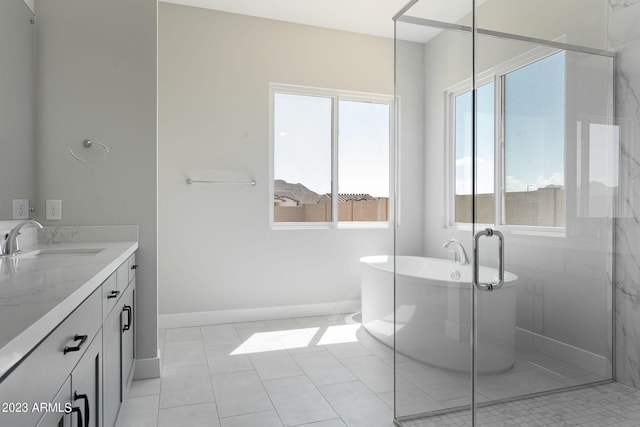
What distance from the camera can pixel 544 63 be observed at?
156 centimetres

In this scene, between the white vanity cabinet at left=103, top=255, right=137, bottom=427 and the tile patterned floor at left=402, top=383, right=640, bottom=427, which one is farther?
the white vanity cabinet at left=103, top=255, right=137, bottom=427

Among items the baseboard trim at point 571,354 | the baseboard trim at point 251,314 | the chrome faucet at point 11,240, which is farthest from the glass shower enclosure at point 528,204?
the baseboard trim at point 251,314

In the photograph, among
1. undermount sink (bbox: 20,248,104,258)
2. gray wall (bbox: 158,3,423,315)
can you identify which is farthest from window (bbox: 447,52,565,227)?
gray wall (bbox: 158,3,423,315)

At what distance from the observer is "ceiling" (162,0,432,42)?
3707 millimetres

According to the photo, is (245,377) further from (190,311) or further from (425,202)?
(425,202)

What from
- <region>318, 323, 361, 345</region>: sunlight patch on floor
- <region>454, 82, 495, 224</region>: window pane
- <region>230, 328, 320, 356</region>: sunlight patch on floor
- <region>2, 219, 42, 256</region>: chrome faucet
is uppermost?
<region>454, 82, 495, 224</region>: window pane

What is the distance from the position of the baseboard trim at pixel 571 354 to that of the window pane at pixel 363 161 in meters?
3.01

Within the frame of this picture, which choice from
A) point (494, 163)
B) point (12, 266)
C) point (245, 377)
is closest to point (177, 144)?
point (245, 377)

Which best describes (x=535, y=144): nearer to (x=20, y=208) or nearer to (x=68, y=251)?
(x=68, y=251)

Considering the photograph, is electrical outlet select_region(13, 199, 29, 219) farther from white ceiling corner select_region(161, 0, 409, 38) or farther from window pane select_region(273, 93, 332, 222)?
white ceiling corner select_region(161, 0, 409, 38)

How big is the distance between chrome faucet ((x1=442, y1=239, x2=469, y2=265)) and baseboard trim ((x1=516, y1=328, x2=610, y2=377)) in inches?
16.0

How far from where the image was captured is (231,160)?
390cm

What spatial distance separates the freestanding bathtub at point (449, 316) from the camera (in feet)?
5.28

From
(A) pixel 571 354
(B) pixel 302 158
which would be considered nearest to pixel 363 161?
(B) pixel 302 158
